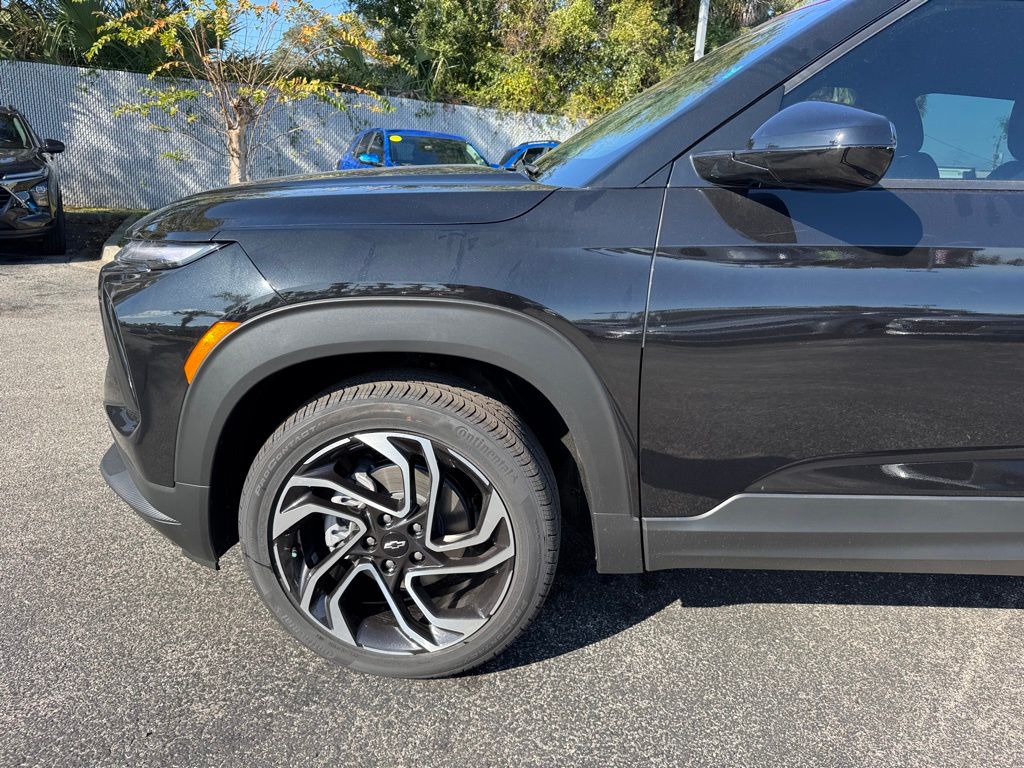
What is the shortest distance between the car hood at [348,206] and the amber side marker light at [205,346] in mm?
231

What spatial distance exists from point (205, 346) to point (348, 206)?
47cm

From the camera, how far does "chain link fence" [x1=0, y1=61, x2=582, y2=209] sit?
11562 mm

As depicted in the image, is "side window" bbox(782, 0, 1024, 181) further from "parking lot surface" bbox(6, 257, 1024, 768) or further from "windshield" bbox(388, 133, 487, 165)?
"windshield" bbox(388, 133, 487, 165)

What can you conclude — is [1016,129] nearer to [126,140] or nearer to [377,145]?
[377,145]

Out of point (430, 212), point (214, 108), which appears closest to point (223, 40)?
point (214, 108)

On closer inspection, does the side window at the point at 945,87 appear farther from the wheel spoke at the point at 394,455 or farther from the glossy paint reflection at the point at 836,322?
the wheel spoke at the point at 394,455

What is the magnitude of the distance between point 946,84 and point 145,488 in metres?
2.29

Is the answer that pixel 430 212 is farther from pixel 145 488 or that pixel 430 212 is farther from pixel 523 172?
pixel 145 488

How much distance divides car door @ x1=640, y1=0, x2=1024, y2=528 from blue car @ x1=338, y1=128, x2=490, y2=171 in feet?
26.6

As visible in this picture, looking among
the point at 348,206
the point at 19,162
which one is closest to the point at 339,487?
the point at 348,206

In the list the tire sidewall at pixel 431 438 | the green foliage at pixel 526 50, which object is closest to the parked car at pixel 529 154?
the tire sidewall at pixel 431 438

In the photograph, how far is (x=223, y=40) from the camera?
861 cm

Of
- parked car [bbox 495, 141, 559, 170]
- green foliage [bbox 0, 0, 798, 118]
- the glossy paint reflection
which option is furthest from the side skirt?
green foliage [bbox 0, 0, 798, 118]

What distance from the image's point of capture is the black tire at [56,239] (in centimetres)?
817
